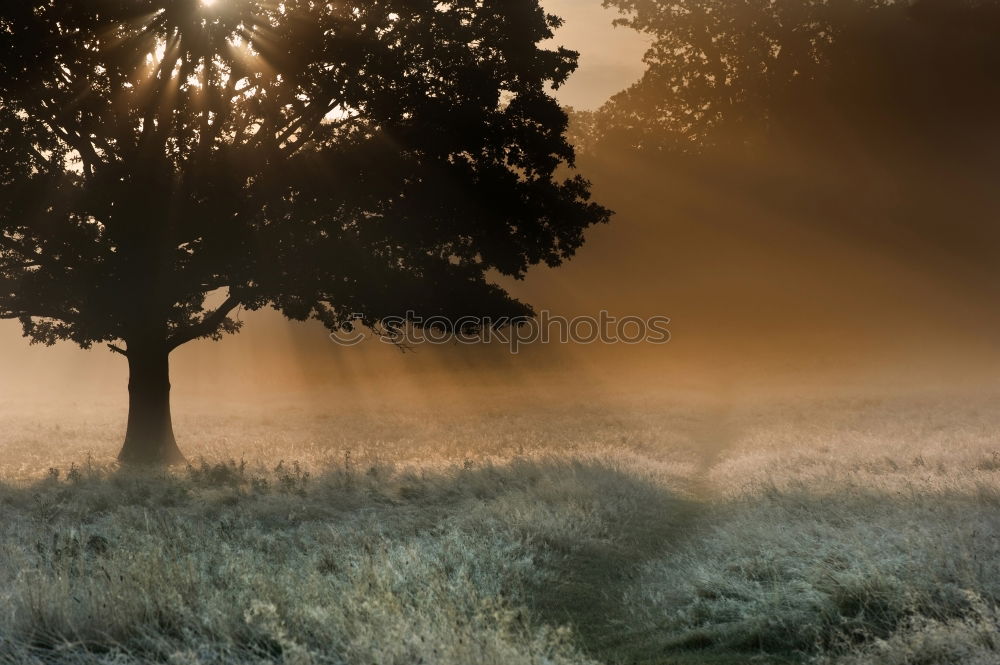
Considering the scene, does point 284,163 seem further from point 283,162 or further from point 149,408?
point 149,408

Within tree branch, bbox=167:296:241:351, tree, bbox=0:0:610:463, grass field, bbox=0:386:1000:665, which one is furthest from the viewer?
tree branch, bbox=167:296:241:351

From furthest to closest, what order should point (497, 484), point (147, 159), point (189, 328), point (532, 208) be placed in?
point (189, 328) < point (532, 208) < point (147, 159) < point (497, 484)

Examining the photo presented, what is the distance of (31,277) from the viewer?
1927 cm

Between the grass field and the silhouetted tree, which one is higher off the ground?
the silhouetted tree

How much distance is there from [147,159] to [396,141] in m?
5.15

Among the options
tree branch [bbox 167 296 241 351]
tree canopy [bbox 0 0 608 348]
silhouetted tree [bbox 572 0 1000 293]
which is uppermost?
silhouetted tree [bbox 572 0 1000 293]

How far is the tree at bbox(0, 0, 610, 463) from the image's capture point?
18953 mm

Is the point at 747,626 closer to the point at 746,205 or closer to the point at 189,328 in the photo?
the point at 189,328

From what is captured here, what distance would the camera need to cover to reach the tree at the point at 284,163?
1895 centimetres

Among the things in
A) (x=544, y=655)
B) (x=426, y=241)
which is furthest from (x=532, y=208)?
(x=544, y=655)

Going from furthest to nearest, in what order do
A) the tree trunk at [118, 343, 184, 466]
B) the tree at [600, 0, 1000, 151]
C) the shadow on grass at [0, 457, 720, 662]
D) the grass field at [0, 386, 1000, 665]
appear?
the tree at [600, 0, 1000, 151] < the tree trunk at [118, 343, 184, 466] < the shadow on grass at [0, 457, 720, 662] < the grass field at [0, 386, 1000, 665]

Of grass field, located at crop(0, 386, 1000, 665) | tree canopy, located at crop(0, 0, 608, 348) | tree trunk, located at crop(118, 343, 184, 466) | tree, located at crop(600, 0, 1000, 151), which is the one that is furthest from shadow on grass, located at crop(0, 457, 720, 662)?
tree, located at crop(600, 0, 1000, 151)

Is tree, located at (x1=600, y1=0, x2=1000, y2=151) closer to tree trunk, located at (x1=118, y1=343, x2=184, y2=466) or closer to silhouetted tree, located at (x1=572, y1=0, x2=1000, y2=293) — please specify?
silhouetted tree, located at (x1=572, y1=0, x2=1000, y2=293)

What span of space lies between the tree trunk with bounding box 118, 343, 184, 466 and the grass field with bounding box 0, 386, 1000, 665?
94 centimetres
